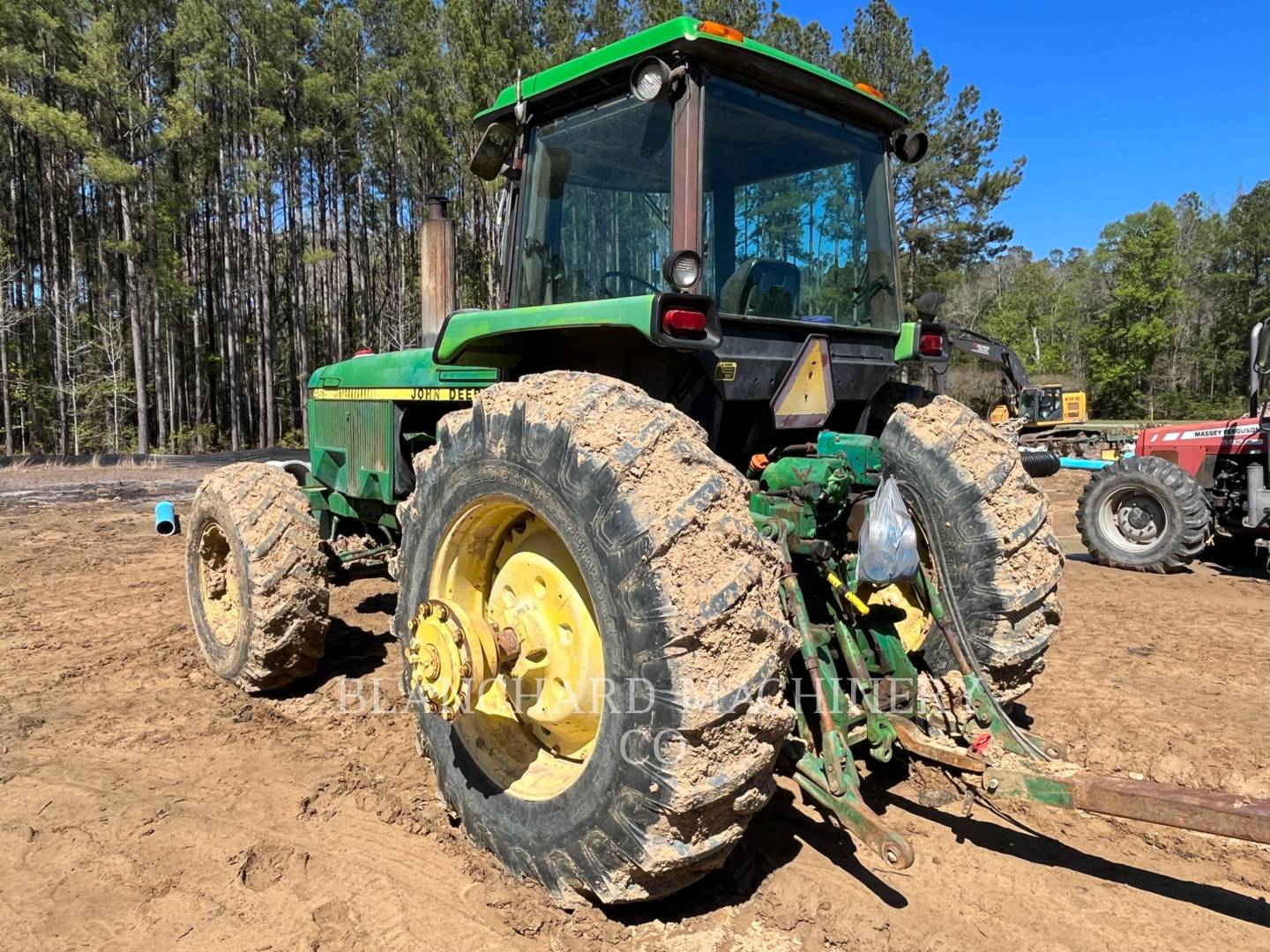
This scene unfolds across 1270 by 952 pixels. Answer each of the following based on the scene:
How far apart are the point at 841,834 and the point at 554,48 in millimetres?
23591

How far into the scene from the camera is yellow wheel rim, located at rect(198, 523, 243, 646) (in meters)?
4.54

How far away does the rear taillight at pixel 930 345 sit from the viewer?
344 centimetres

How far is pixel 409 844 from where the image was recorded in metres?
Result: 2.80

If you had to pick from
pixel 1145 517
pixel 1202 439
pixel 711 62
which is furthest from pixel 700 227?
pixel 1202 439

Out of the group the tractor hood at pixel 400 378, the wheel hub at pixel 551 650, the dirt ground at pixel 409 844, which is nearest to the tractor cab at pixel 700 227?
the tractor hood at pixel 400 378

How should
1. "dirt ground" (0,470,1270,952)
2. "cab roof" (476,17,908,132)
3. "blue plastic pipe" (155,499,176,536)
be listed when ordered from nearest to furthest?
"dirt ground" (0,470,1270,952), "cab roof" (476,17,908,132), "blue plastic pipe" (155,499,176,536)

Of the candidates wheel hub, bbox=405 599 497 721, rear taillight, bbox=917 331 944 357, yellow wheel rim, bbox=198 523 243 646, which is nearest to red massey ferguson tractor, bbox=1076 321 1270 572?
rear taillight, bbox=917 331 944 357

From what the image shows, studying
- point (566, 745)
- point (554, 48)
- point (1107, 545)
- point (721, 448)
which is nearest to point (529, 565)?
point (566, 745)

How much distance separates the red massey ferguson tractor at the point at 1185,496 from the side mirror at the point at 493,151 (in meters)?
7.55

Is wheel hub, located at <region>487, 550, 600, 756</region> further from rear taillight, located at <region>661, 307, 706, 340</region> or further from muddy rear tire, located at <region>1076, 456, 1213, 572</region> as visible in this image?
muddy rear tire, located at <region>1076, 456, 1213, 572</region>

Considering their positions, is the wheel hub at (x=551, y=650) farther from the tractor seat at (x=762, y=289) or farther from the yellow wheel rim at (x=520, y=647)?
the tractor seat at (x=762, y=289)

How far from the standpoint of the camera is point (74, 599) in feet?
20.9

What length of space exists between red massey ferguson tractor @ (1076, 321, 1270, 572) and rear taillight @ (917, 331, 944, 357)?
6.01 metres

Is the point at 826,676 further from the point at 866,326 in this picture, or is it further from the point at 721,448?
the point at 866,326
